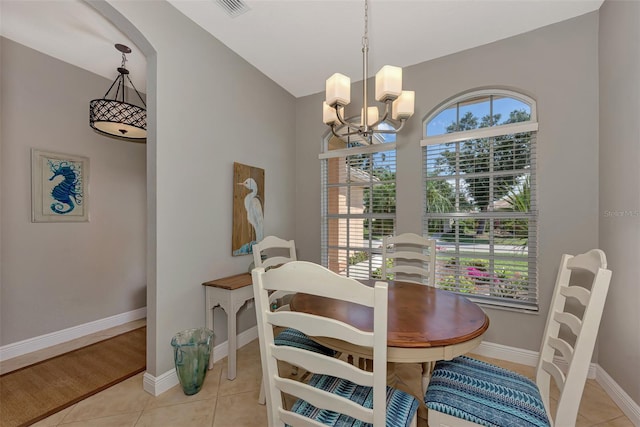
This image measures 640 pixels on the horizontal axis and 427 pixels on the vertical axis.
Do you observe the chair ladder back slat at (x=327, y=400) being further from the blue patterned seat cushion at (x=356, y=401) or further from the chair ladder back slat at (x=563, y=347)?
the chair ladder back slat at (x=563, y=347)

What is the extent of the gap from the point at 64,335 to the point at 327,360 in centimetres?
317

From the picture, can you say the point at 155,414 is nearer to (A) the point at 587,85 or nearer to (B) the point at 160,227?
(B) the point at 160,227

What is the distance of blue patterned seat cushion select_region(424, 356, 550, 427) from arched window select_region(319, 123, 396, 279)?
70.8 inches

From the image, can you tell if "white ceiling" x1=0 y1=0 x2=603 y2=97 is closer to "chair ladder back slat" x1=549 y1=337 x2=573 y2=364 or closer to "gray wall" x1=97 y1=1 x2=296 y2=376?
"gray wall" x1=97 y1=1 x2=296 y2=376

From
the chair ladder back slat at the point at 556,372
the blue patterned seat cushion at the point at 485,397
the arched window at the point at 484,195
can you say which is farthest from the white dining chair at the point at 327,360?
the arched window at the point at 484,195

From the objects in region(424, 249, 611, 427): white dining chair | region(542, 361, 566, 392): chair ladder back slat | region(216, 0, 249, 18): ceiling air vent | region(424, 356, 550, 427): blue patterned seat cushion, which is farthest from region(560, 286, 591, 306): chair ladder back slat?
region(216, 0, 249, 18): ceiling air vent

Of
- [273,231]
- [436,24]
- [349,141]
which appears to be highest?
[436,24]

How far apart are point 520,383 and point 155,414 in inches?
82.8

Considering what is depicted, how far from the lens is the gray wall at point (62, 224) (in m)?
2.41

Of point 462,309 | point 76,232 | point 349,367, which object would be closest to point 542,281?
point 462,309

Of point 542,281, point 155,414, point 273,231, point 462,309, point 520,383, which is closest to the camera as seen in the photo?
point 520,383

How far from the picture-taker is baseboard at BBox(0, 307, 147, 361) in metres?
2.39

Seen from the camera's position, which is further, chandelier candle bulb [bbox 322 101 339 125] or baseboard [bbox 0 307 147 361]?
baseboard [bbox 0 307 147 361]

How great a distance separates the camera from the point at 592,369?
6.89 feet
